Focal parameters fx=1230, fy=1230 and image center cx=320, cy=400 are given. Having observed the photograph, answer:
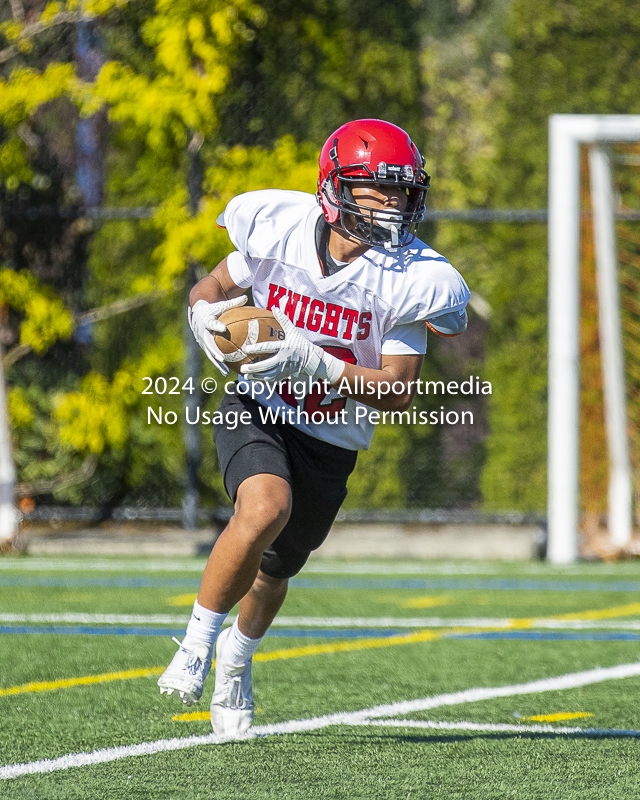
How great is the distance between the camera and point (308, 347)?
285 cm

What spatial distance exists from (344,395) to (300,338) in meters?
0.22

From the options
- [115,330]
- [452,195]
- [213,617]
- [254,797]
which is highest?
[452,195]

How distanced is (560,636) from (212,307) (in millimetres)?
2568

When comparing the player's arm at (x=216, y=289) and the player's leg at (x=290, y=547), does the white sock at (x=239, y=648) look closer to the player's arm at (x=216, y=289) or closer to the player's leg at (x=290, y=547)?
the player's leg at (x=290, y=547)

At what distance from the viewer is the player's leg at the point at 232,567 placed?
9.41ft

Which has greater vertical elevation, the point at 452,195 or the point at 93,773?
the point at 452,195

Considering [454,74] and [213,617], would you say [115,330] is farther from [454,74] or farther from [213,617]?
[213,617]

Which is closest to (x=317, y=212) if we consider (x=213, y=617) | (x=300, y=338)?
(x=300, y=338)

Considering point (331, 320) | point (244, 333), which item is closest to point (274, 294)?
point (331, 320)

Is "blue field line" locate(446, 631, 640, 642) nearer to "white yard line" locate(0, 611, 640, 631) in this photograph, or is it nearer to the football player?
"white yard line" locate(0, 611, 640, 631)

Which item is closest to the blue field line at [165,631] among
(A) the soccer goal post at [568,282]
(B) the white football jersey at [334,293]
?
(B) the white football jersey at [334,293]

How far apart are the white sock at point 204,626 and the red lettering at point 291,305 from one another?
30.3 inches

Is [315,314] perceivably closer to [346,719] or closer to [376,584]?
[346,719]

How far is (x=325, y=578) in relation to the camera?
6902mm
